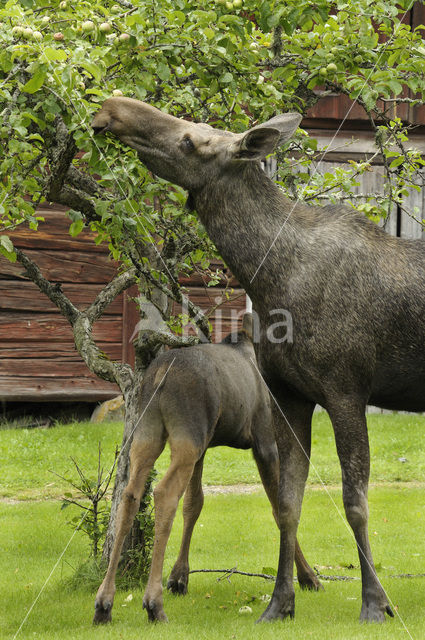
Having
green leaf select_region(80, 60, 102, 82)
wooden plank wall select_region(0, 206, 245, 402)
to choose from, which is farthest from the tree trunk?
wooden plank wall select_region(0, 206, 245, 402)

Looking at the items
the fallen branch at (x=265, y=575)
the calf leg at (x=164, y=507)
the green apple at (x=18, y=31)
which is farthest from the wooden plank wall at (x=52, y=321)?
the green apple at (x=18, y=31)

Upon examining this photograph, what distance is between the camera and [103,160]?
482 centimetres

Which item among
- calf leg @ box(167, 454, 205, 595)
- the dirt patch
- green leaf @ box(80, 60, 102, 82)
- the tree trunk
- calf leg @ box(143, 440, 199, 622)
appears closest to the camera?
green leaf @ box(80, 60, 102, 82)

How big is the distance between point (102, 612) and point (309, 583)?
1.66m

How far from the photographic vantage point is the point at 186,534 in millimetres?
6312

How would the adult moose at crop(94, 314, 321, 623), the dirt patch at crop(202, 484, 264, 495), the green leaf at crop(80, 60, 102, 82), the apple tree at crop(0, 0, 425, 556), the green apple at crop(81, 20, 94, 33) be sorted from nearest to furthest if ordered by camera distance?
the green leaf at crop(80, 60, 102, 82) → the green apple at crop(81, 20, 94, 33) → the apple tree at crop(0, 0, 425, 556) → the adult moose at crop(94, 314, 321, 623) → the dirt patch at crop(202, 484, 264, 495)

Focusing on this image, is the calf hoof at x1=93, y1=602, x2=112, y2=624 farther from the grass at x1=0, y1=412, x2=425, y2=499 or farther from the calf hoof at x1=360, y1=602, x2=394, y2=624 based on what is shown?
the grass at x1=0, y1=412, x2=425, y2=499

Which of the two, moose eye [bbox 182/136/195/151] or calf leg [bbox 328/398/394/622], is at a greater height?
moose eye [bbox 182/136/195/151]

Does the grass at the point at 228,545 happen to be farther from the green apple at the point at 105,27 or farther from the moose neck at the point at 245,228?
the green apple at the point at 105,27

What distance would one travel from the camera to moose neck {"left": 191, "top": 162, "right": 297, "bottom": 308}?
16.3ft

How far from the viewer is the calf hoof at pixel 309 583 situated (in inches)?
239

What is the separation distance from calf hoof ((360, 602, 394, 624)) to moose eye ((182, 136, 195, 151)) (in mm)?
2696

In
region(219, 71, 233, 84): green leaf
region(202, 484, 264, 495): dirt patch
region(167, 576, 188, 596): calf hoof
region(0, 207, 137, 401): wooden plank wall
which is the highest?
region(219, 71, 233, 84): green leaf

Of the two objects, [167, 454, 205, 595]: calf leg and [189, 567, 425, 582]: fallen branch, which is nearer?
[167, 454, 205, 595]: calf leg
